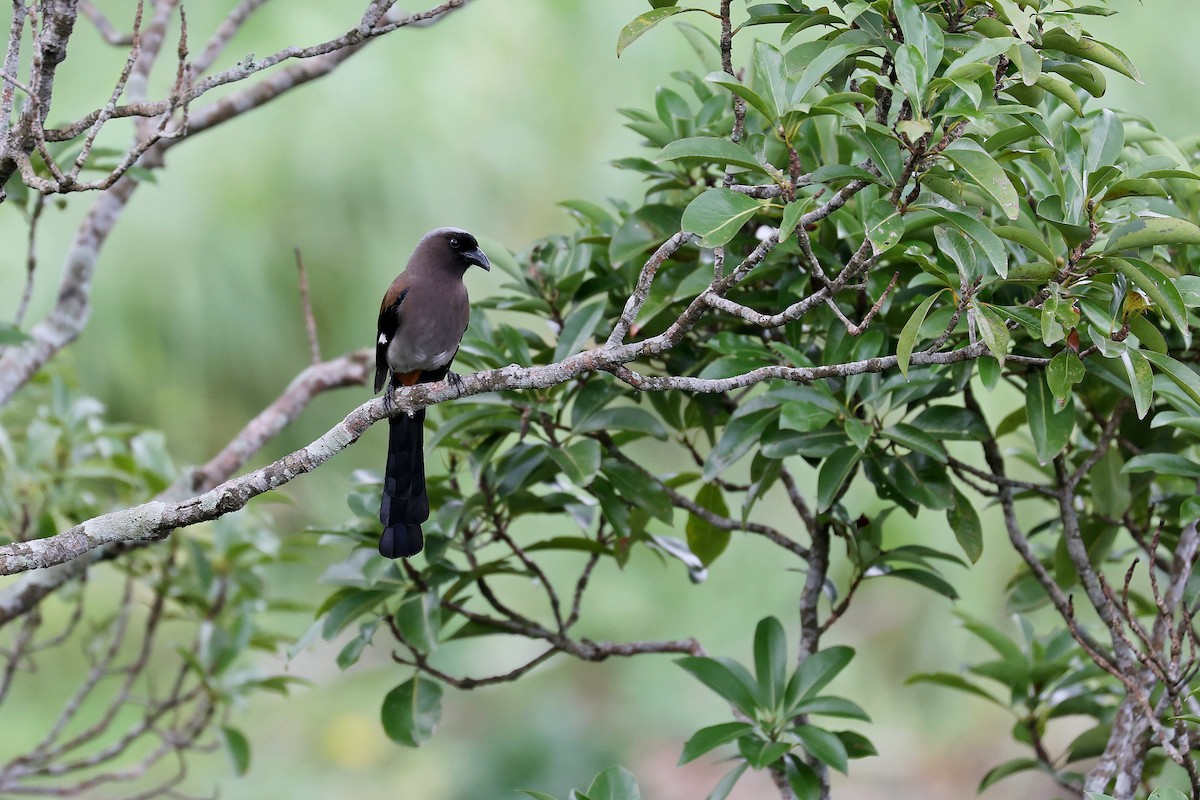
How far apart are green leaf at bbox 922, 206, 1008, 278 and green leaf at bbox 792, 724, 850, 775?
2.40ft

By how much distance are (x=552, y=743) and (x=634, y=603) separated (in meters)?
0.62

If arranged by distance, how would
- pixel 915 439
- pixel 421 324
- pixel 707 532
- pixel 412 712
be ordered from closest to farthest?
pixel 915 439, pixel 412 712, pixel 707 532, pixel 421 324

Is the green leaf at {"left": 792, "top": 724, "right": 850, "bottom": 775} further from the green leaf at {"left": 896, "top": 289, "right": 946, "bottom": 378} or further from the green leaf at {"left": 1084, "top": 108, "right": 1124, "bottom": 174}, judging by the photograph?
the green leaf at {"left": 1084, "top": 108, "right": 1124, "bottom": 174}

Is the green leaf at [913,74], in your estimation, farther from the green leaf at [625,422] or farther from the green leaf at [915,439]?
the green leaf at [625,422]

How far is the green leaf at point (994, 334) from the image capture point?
1.28 metres

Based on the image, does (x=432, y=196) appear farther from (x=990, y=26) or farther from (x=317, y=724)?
(x=990, y=26)

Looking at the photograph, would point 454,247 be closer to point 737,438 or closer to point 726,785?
point 737,438

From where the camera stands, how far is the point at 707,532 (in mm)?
2094

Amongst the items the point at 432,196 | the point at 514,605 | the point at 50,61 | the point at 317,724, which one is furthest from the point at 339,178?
the point at 50,61

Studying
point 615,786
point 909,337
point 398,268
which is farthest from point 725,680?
point 398,268

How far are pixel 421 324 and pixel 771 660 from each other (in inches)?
40.5

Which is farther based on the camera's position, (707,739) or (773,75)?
(707,739)

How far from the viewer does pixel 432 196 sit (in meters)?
4.11

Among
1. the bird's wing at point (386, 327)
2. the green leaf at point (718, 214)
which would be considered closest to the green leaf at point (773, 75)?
the green leaf at point (718, 214)
